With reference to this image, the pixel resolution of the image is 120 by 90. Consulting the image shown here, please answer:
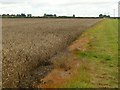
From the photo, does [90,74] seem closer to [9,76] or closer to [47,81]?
[47,81]

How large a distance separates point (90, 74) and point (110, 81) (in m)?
1.21

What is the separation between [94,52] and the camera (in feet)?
64.8

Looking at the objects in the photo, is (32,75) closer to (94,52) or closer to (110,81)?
(110,81)

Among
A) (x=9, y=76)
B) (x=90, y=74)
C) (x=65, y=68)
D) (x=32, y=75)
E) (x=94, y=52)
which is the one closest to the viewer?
(x=9, y=76)

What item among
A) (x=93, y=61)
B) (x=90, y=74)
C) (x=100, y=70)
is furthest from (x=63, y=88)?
(x=93, y=61)

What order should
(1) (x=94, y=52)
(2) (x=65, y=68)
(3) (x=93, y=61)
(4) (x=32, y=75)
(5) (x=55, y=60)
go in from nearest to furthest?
(4) (x=32, y=75) < (2) (x=65, y=68) < (5) (x=55, y=60) < (3) (x=93, y=61) < (1) (x=94, y=52)

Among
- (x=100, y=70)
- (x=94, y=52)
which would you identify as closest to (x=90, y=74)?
(x=100, y=70)

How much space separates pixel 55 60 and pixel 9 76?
204 inches

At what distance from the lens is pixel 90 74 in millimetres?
13492

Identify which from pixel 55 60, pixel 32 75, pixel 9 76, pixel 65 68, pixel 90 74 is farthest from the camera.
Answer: pixel 55 60

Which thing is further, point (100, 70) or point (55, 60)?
point (55, 60)

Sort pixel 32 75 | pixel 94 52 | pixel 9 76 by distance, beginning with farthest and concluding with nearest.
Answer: pixel 94 52 < pixel 32 75 < pixel 9 76

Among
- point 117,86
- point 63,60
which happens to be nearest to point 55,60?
point 63,60

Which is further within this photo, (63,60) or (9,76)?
(63,60)
